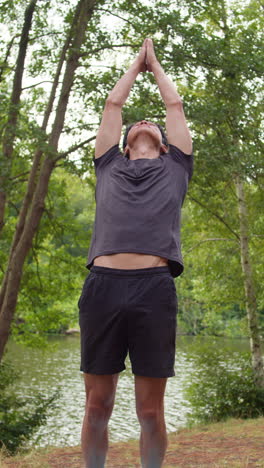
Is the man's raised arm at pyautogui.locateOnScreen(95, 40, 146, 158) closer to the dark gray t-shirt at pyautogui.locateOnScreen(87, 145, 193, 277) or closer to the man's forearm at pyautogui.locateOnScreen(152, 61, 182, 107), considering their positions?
the dark gray t-shirt at pyautogui.locateOnScreen(87, 145, 193, 277)


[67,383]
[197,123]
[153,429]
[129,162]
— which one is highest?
[197,123]

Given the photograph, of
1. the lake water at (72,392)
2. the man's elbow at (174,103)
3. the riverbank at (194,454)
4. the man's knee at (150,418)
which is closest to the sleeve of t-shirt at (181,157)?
the man's elbow at (174,103)

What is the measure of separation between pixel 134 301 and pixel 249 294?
10.9 metres

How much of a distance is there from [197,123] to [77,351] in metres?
21.0

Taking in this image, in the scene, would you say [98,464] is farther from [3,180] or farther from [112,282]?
[3,180]

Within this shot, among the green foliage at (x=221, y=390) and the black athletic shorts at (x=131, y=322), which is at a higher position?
the black athletic shorts at (x=131, y=322)

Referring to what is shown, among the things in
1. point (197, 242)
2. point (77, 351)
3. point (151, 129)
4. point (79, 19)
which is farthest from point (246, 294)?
point (77, 351)

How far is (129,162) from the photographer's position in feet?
Answer: 9.57

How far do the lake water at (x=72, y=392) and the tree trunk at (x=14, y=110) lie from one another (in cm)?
460

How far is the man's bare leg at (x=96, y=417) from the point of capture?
2.60 m

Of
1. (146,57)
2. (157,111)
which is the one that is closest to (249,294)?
(157,111)

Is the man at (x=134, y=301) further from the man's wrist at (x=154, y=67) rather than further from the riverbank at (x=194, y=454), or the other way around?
the riverbank at (x=194, y=454)

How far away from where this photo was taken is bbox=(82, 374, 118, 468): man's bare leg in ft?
8.52

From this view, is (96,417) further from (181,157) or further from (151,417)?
(181,157)
